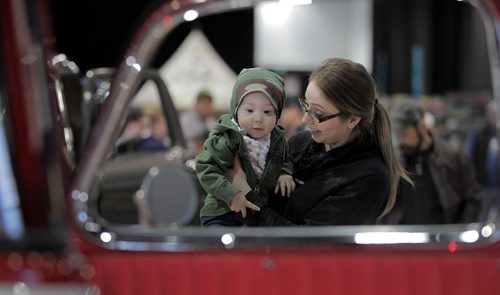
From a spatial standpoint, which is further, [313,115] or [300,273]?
[313,115]

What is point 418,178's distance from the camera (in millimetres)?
2174

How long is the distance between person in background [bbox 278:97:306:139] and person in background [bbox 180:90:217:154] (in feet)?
0.61

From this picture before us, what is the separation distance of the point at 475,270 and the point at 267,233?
49cm

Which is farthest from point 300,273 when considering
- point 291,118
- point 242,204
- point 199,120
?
point 199,120

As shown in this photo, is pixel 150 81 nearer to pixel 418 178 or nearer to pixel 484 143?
pixel 418 178

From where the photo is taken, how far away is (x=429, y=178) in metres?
2.38

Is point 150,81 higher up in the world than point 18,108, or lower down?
higher up

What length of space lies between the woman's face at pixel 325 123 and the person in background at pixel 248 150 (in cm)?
8

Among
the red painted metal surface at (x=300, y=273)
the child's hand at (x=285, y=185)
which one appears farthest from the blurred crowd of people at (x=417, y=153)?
the red painted metal surface at (x=300, y=273)

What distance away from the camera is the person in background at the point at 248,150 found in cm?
178

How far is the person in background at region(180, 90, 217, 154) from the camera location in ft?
6.45

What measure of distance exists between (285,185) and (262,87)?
0.83 feet

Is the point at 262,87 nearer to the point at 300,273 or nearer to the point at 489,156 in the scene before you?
the point at 300,273

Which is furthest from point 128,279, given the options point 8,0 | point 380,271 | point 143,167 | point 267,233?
point 143,167
